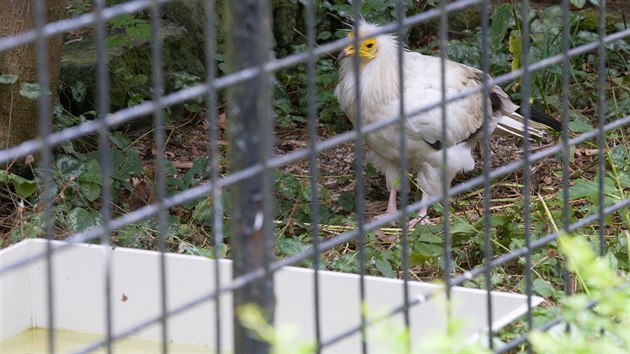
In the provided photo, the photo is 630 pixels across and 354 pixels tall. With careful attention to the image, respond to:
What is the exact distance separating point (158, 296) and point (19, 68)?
5.60ft

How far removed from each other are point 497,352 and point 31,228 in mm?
2114

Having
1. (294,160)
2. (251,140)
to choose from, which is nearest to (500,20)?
(294,160)

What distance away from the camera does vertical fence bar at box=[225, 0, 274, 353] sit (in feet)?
7.09

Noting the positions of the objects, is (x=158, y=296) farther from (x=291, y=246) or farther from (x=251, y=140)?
(x=251, y=140)

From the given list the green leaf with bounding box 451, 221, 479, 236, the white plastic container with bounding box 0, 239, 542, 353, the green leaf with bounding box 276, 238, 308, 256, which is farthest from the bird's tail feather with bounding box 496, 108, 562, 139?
the white plastic container with bounding box 0, 239, 542, 353

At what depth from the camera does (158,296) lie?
407 centimetres

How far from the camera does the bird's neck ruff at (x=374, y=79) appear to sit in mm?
6074

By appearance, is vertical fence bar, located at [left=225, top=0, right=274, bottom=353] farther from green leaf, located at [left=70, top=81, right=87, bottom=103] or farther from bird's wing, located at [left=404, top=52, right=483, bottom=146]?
green leaf, located at [left=70, top=81, right=87, bottom=103]

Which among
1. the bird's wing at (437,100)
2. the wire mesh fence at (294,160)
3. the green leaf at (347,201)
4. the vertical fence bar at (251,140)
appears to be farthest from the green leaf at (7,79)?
the vertical fence bar at (251,140)

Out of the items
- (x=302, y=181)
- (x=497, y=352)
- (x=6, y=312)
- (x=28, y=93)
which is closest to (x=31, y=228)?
(x=6, y=312)

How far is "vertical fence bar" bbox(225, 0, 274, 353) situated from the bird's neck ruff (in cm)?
370

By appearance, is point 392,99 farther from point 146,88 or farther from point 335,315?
point 335,315

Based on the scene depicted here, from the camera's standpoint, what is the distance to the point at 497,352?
9.13 ft

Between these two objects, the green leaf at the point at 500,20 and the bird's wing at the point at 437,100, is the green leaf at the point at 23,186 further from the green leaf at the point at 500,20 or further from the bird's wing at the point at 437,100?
the green leaf at the point at 500,20
